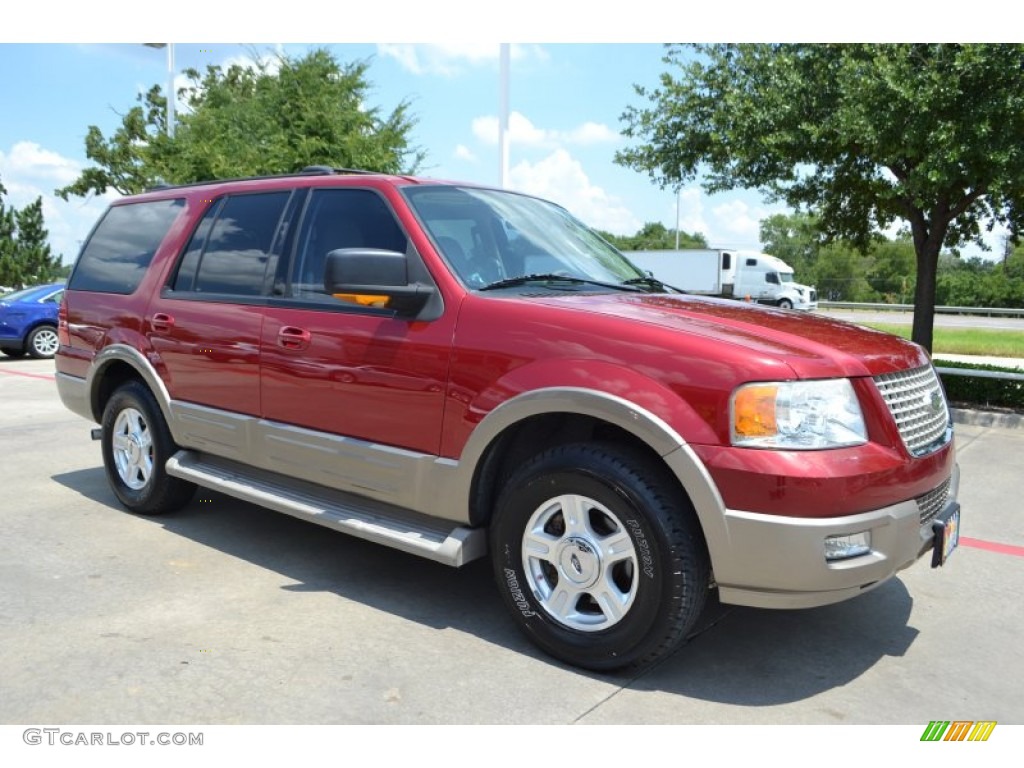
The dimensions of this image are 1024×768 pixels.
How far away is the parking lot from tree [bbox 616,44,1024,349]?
5532 mm

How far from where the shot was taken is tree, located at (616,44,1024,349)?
9.05m

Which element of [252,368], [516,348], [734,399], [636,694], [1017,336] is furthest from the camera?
[1017,336]

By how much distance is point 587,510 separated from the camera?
3285 mm

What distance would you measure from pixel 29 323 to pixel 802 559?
16.1 metres

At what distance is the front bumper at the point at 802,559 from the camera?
2902 millimetres

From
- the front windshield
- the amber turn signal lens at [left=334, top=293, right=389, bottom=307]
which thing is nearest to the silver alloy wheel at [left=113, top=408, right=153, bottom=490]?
the amber turn signal lens at [left=334, top=293, right=389, bottom=307]

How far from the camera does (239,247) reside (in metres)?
4.76

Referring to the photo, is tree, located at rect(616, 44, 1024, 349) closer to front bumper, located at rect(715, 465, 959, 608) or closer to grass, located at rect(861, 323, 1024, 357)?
grass, located at rect(861, 323, 1024, 357)

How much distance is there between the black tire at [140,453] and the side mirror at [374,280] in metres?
2.07

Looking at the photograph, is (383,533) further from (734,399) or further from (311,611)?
(734,399)

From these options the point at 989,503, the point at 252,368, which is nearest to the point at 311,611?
the point at 252,368

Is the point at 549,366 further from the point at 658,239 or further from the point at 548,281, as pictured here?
the point at 658,239

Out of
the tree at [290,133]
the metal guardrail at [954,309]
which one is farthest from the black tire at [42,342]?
the metal guardrail at [954,309]
